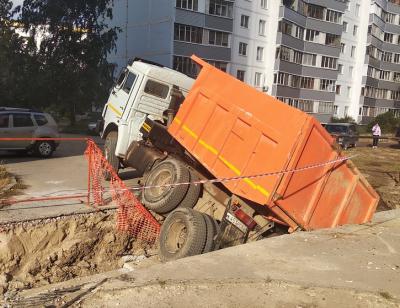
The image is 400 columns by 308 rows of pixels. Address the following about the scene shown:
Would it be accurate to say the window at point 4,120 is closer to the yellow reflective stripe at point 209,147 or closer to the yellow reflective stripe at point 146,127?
the yellow reflective stripe at point 146,127

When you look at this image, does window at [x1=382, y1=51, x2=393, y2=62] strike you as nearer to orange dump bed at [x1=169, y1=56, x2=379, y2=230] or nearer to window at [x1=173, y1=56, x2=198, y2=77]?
window at [x1=173, y1=56, x2=198, y2=77]

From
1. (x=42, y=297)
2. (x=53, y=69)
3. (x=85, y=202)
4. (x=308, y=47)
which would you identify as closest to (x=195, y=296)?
(x=42, y=297)

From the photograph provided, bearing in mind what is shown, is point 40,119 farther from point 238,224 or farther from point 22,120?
point 238,224

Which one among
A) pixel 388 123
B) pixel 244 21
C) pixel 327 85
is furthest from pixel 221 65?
pixel 388 123

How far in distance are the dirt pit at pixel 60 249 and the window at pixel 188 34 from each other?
102 ft

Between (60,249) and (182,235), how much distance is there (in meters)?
2.37

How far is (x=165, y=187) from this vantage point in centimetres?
895

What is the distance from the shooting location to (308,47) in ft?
A: 168

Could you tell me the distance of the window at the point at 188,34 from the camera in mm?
37656

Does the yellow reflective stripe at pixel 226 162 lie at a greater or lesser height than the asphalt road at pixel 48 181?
greater

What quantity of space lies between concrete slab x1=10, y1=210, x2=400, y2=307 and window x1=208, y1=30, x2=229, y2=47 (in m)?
35.7

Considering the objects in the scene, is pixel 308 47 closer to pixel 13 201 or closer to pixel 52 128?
pixel 52 128

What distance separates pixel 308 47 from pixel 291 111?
153 feet

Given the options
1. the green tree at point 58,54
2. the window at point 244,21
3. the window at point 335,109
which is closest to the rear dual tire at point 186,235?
the green tree at point 58,54
